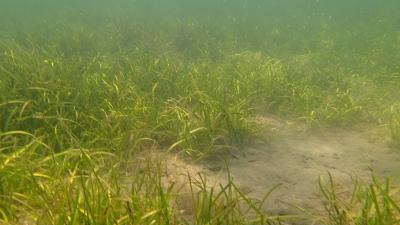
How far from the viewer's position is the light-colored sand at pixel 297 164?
154 inches

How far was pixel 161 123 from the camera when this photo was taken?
184 inches

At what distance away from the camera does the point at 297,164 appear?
4555 mm

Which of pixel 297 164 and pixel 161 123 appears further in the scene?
pixel 161 123

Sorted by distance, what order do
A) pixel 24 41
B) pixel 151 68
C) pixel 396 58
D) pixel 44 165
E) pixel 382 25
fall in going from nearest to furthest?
pixel 44 165 < pixel 151 68 < pixel 396 58 < pixel 24 41 < pixel 382 25

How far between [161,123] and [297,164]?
1.66m

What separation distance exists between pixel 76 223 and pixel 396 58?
29.9ft

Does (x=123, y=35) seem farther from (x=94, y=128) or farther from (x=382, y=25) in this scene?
(x=382, y=25)

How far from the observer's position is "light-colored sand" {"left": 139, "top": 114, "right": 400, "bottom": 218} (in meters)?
3.91

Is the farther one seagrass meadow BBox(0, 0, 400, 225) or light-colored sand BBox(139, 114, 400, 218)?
light-colored sand BBox(139, 114, 400, 218)

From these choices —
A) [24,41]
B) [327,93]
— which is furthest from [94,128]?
[24,41]

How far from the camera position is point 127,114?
4711 millimetres

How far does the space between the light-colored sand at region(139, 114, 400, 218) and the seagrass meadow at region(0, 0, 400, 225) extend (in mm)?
113

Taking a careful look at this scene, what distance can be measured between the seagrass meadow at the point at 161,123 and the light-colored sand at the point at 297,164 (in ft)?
0.37

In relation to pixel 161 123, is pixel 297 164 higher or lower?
lower
